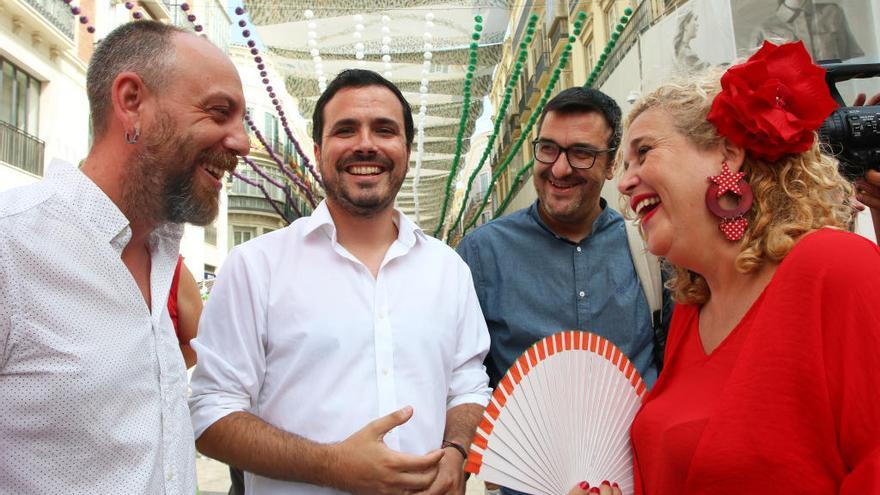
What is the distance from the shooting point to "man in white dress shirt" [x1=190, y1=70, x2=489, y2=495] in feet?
6.23

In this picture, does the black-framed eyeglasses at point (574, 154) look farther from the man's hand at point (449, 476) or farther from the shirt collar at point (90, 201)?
the shirt collar at point (90, 201)

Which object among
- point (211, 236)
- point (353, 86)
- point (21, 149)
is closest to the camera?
point (353, 86)

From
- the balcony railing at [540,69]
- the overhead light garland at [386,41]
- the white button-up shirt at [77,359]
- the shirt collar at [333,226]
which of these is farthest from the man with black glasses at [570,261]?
the balcony railing at [540,69]

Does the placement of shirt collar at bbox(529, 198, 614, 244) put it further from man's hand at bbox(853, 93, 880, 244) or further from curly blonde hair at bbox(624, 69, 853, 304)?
curly blonde hair at bbox(624, 69, 853, 304)

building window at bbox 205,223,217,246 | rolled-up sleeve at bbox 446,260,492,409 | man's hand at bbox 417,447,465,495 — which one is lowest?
building window at bbox 205,223,217,246

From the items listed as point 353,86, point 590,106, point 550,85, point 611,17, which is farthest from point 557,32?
point 353,86

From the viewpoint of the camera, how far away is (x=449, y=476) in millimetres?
1977

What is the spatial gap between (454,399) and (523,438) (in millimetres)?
523

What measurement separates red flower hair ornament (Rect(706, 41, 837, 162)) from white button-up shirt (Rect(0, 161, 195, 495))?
1479 mm

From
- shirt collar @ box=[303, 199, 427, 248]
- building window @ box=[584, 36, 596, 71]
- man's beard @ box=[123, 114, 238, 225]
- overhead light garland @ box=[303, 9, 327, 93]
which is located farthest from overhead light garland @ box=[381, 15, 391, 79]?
building window @ box=[584, 36, 596, 71]

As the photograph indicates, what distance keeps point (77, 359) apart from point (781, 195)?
5.38ft

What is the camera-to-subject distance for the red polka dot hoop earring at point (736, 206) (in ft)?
5.41

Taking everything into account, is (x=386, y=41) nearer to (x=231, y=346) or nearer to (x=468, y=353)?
(x=468, y=353)

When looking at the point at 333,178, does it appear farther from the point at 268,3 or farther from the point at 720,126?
the point at 268,3
